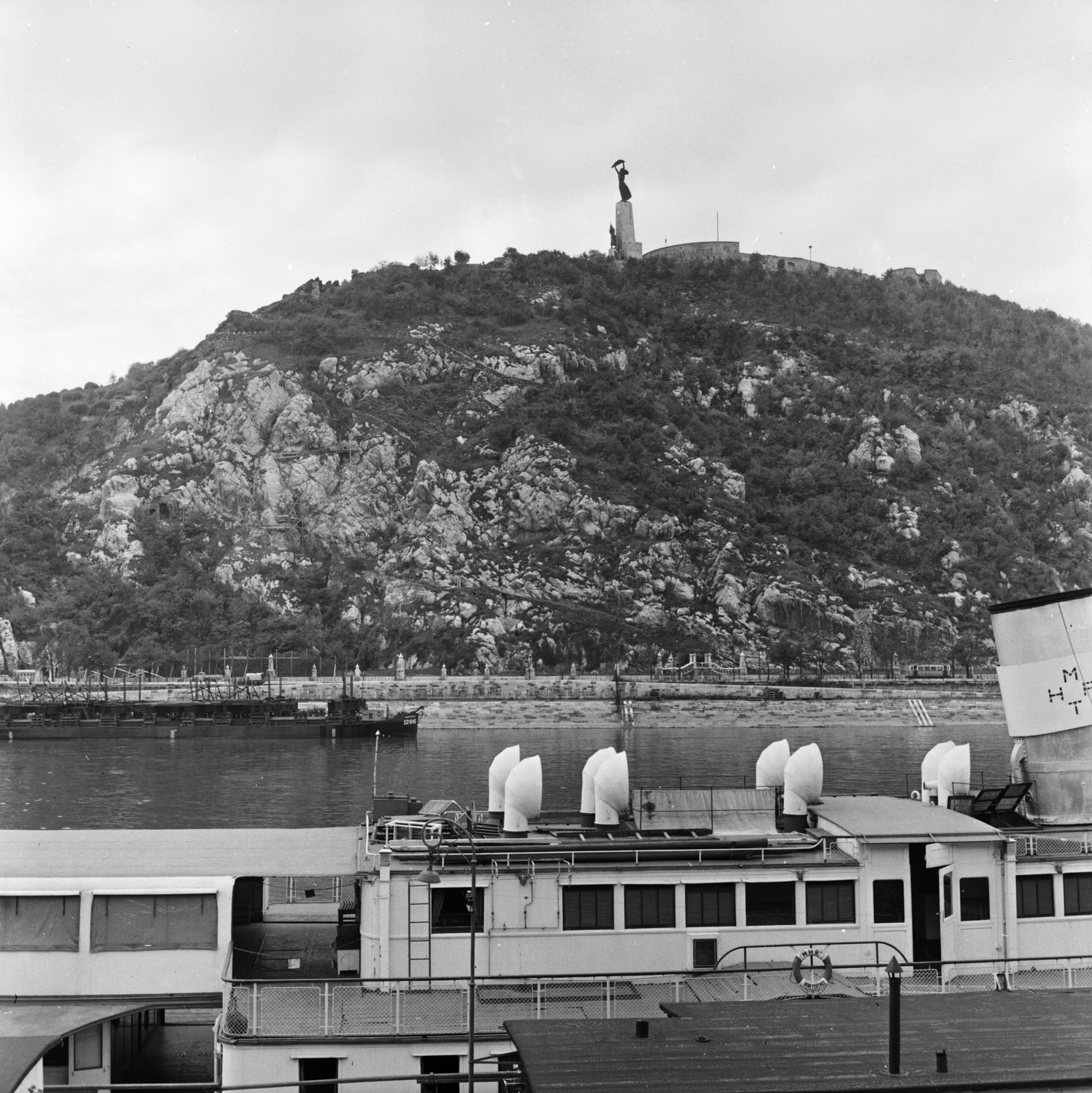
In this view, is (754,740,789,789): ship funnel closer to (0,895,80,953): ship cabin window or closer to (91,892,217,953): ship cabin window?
(91,892,217,953): ship cabin window

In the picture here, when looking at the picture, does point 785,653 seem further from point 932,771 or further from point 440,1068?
point 440,1068

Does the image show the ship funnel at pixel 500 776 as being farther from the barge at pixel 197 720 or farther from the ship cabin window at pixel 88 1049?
the barge at pixel 197 720

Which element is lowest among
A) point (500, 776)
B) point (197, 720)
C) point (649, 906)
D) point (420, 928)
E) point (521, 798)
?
point (420, 928)

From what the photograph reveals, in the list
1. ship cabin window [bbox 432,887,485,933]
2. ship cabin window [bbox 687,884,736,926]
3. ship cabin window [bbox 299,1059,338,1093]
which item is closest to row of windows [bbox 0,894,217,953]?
ship cabin window [bbox 299,1059,338,1093]

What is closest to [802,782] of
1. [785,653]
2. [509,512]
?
[785,653]

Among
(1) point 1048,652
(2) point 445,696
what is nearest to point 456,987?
(1) point 1048,652

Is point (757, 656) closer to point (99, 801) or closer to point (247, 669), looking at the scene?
point (247, 669)
